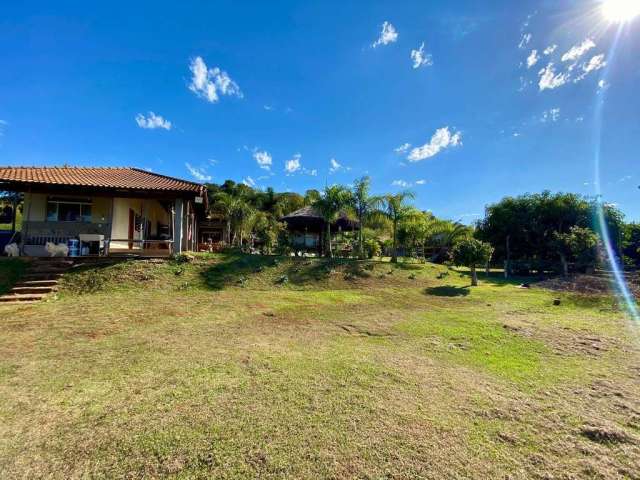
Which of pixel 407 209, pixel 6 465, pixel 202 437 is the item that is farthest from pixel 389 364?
pixel 407 209

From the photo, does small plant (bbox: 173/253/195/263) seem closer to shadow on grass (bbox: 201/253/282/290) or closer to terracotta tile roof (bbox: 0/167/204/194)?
shadow on grass (bbox: 201/253/282/290)

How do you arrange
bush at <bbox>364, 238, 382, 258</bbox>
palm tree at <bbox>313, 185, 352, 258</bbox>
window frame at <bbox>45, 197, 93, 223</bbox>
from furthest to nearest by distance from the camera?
bush at <bbox>364, 238, 382, 258</bbox>
palm tree at <bbox>313, 185, 352, 258</bbox>
window frame at <bbox>45, 197, 93, 223</bbox>

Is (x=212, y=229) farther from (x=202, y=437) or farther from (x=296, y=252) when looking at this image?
(x=202, y=437)

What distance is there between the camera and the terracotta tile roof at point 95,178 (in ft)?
39.2

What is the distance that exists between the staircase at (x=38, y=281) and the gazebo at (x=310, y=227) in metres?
12.9

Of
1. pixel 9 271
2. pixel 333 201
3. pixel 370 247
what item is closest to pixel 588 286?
pixel 370 247

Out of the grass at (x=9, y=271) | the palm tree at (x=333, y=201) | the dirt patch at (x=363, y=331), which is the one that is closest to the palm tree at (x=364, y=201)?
the palm tree at (x=333, y=201)

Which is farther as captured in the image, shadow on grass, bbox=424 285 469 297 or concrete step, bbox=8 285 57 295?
shadow on grass, bbox=424 285 469 297

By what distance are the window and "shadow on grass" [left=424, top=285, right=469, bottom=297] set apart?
1562cm

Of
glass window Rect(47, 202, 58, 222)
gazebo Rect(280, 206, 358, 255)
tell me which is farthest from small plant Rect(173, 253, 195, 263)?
gazebo Rect(280, 206, 358, 255)

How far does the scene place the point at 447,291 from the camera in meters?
12.5

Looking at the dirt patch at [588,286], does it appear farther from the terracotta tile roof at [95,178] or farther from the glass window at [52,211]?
the glass window at [52,211]

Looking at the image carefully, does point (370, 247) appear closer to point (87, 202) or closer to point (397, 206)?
point (397, 206)

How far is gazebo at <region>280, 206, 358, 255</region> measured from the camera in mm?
20953
